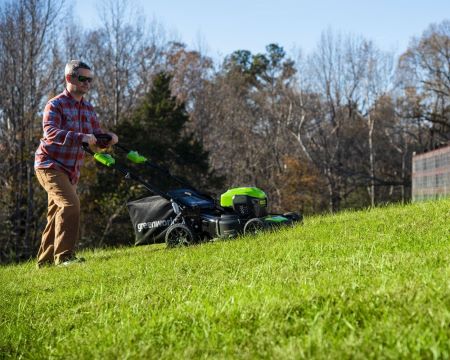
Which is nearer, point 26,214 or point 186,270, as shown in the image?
point 186,270

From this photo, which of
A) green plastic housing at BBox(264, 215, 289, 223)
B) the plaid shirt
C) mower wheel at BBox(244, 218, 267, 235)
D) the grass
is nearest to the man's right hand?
the plaid shirt

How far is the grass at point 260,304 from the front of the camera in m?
2.55

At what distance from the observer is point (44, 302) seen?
444 centimetres

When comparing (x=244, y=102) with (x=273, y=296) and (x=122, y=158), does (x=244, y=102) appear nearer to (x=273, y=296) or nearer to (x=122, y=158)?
(x=122, y=158)

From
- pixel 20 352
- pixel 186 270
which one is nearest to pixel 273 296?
pixel 20 352

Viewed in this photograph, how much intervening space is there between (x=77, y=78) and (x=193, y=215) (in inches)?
78.8

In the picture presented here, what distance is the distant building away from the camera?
2625 centimetres

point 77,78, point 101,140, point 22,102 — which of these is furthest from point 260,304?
point 22,102

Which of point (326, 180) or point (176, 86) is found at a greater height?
point (176, 86)

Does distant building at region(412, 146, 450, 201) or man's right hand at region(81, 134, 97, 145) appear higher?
man's right hand at region(81, 134, 97, 145)

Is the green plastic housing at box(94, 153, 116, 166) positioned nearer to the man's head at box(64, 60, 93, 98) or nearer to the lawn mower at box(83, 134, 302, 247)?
the lawn mower at box(83, 134, 302, 247)

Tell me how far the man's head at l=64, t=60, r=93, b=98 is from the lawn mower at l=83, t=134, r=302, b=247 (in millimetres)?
560

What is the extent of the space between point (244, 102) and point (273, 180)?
7.30 metres

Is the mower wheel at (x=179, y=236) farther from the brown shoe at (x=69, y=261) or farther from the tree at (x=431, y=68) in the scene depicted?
the tree at (x=431, y=68)
